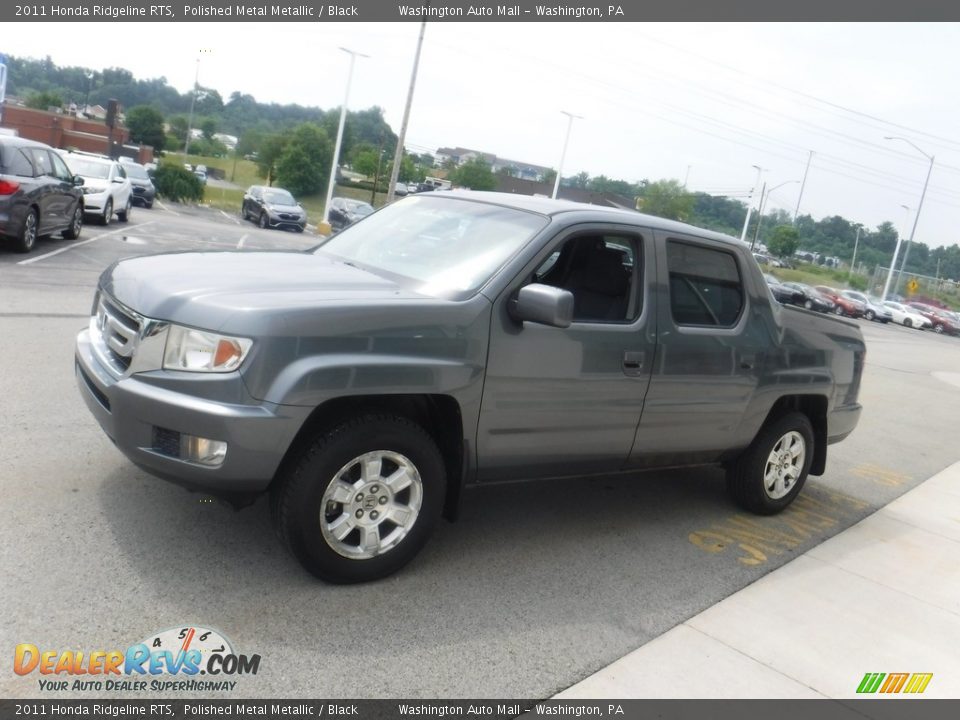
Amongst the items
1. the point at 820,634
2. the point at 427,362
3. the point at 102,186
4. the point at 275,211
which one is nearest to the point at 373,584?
the point at 427,362

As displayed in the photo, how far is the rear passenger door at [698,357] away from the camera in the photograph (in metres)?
4.80

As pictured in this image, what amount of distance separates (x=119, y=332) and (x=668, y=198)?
33003 millimetres

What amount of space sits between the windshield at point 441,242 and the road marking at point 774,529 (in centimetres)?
228

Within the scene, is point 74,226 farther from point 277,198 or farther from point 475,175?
point 277,198

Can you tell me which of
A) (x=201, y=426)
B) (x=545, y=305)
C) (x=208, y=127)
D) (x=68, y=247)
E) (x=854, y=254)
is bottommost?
(x=68, y=247)

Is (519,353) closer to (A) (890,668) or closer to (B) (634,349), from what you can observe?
(B) (634,349)

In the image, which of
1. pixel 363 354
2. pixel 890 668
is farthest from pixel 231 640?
pixel 890 668

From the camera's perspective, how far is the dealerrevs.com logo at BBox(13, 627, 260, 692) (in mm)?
2932

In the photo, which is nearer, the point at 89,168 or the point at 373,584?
the point at 373,584

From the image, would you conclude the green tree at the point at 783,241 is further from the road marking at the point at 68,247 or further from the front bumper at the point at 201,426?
the front bumper at the point at 201,426

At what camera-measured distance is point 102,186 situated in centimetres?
1877

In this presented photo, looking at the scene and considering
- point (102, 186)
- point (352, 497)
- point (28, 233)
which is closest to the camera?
point (352, 497)

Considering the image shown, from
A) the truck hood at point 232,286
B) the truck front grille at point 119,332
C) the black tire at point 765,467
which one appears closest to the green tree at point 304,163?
the black tire at point 765,467

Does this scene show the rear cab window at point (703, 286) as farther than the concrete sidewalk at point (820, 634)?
Yes
